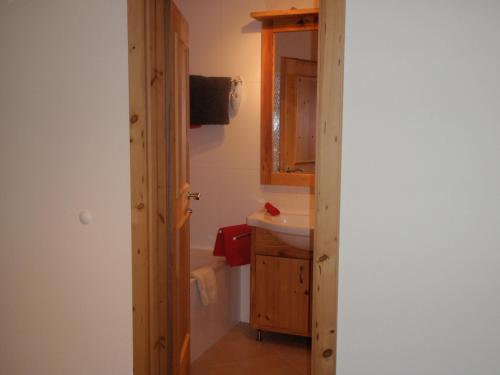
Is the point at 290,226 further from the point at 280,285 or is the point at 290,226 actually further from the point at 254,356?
the point at 254,356

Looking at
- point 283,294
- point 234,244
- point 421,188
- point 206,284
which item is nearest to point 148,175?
point 421,188

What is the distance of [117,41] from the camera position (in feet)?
5.76

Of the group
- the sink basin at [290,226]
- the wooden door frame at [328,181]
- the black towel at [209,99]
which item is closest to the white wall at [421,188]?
the wooden door frame at [328,181]

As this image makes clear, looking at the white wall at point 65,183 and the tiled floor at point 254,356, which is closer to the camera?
the white wall at point 65,183

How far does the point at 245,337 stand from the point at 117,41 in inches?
85.1

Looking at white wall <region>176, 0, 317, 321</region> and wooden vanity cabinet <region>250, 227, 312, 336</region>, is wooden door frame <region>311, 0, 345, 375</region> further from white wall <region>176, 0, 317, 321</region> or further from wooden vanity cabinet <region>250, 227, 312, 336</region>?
white wall <region>176, 0, 317, 321</region>

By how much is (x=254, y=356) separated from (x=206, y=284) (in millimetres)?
563

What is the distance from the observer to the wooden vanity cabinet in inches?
112

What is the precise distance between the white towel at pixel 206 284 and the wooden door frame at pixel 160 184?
73 cm

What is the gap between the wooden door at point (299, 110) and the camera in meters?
2.98

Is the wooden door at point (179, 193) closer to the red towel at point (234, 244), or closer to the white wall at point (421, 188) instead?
the red towel at point (234, 244)

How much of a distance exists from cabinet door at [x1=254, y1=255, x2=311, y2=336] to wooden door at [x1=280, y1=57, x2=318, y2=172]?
2.10ft

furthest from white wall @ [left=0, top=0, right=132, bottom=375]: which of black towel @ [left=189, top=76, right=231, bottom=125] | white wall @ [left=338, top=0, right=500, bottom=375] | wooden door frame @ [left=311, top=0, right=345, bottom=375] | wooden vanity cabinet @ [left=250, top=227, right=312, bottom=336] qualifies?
black towel @ [left=189, top=76, right=231, bottom=125]

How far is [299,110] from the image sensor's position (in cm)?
301
